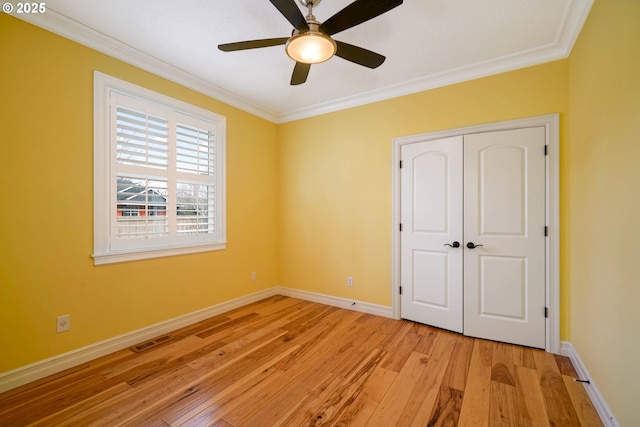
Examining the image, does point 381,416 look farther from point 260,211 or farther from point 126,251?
point 260,211

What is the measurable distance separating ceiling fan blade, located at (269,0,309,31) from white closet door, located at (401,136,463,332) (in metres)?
1.92

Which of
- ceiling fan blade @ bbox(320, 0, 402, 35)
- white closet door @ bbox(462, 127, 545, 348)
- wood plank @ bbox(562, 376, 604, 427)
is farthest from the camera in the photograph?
white closet door @ bbox(462, 127, 545, 348)

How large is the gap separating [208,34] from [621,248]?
328cm

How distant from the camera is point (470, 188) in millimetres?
2736

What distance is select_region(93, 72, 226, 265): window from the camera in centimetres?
236

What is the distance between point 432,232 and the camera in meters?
2.97

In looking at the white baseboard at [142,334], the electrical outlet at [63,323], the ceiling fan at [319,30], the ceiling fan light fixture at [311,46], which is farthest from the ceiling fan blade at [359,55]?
the electrical outlet at [63,323]

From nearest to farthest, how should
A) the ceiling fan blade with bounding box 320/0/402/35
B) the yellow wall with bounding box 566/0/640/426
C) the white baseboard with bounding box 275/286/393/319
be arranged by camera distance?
the yellow wall with bounding box 566/0/640/426 < the ceiling fan blade with bounding box 320/0/402/35 < the white baseboard with bounding box 275/286/393/319

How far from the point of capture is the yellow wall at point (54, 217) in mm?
1906

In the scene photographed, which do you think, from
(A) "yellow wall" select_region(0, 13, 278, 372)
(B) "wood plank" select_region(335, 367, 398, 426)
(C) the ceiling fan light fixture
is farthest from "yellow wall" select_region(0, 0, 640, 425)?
(C) the ceiling fan light fixture

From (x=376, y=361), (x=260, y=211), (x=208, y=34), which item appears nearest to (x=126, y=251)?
(x=260, y=211)

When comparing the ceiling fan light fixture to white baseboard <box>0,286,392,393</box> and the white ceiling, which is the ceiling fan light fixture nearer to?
the white ceiling

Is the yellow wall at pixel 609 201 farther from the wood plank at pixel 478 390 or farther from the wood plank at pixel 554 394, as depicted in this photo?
the wood plank at pixel 478 390

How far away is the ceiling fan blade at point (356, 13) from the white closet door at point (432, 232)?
1739 millimetres
